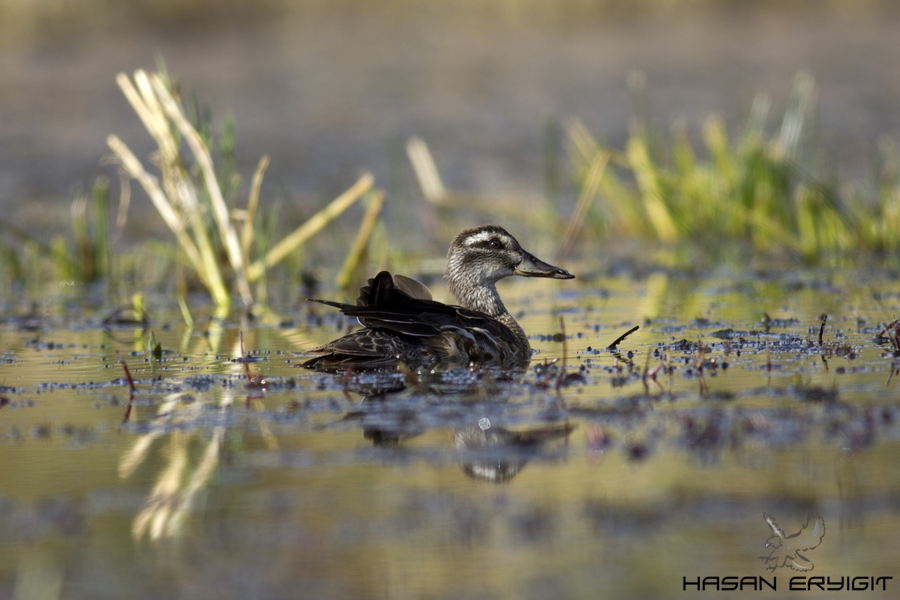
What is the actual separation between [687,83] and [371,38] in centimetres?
859

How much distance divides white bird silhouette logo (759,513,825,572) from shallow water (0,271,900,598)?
29 mm

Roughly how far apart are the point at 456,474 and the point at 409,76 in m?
20.9

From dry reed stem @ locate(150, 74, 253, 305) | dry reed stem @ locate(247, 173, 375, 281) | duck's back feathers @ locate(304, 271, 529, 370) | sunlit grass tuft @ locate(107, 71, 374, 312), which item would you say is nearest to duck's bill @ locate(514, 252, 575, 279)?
duck's back feathers @ locate(304, 271, 529, 370)

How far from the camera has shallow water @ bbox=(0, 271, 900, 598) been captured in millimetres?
3674

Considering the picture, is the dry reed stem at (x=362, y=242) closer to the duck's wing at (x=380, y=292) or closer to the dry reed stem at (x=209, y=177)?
the dry reed stem at (x=209, y=177)

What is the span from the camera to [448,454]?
4.83 metres

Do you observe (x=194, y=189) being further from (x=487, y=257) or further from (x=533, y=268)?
(x=533, y=268)

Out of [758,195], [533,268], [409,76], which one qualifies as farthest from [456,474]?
[409,76]

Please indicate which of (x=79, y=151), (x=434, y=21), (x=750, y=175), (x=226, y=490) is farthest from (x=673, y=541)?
(x=434, y=21)

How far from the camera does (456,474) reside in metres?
4.59

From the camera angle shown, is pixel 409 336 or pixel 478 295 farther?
pixel 478 295

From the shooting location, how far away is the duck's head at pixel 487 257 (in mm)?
8086

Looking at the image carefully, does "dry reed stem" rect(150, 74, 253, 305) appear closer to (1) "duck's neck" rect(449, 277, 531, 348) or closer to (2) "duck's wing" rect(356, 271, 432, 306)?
(1) "duck's neck" rect(449, 277, 531, 348)

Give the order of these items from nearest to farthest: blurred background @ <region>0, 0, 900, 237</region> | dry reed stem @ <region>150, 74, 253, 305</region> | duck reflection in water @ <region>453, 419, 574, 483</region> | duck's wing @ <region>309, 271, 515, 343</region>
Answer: duck reflection in water @ <region>453, 419, 574, 483</region> < duck's wing @ <region>309, 271, 515, 343</region> < dry reed stem @ <region>150, 74, 253, 305</region> < blurred background @ <region>0, 0, 900, 237</region>
